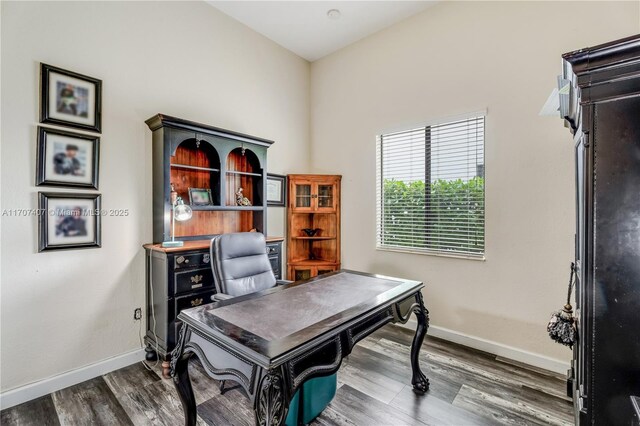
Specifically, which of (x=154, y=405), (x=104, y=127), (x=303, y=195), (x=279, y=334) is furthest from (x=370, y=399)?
(x=104, y=127)

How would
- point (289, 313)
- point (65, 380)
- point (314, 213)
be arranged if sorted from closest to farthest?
point (289, 313) → point (65, 380) → point (314, 213)

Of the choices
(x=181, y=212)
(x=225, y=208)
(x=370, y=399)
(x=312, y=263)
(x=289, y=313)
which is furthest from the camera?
(x=312, y=263)

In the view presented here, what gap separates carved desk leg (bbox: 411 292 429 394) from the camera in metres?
2.04

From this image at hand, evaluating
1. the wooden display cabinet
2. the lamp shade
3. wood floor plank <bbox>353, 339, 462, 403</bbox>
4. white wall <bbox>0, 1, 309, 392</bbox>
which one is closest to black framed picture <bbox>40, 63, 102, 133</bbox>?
white wall <bbox>0, 1, 309, 392</bbox>

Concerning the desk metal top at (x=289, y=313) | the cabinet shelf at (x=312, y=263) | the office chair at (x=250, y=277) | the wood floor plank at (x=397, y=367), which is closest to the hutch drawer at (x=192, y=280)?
the office chair at (x=250, y=277)

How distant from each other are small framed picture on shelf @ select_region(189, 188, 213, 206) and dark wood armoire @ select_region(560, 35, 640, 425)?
9.26ft

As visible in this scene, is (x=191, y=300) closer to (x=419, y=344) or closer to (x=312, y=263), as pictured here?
(x=312, y=263)

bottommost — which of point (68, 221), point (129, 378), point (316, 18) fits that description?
point (129, 378)

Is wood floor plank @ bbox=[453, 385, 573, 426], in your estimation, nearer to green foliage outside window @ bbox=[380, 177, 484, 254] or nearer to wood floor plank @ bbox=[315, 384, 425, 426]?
wood floor plank @ bbox=[315, 384, 425, 426]

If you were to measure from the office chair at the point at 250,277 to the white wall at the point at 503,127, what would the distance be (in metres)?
1.60

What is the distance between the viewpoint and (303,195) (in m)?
3.87

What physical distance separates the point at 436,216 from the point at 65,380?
3467 mm

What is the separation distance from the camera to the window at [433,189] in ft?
9.30

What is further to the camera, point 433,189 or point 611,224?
point 433,189
